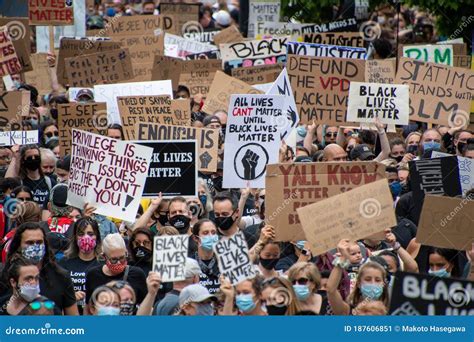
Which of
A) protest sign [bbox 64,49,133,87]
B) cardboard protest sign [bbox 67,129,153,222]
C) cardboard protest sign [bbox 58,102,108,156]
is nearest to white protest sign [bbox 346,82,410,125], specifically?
cardboard protest sign [bbox 58,102,108,156]

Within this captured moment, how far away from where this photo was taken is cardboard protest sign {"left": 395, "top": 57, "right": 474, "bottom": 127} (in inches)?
643

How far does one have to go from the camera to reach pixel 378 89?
15805mm

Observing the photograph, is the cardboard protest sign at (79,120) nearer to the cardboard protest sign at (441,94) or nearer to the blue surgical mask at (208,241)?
the cardboard protest sign at (441,94)

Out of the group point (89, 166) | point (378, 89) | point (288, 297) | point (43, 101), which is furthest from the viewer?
point (43, 101)

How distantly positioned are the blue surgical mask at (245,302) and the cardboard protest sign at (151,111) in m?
6.05

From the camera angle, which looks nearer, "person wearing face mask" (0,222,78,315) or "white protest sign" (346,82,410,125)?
"person wearing face mask" (0,222,78,315)

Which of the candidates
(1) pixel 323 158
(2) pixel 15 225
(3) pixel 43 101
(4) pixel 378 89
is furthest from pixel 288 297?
(3) pixel 43 101

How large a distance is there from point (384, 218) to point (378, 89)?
536 cm

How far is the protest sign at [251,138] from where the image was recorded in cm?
1326

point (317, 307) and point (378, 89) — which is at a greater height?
point (378, 89)

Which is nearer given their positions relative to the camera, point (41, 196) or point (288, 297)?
point (288, 297)

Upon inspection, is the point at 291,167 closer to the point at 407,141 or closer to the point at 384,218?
the point at 384,218

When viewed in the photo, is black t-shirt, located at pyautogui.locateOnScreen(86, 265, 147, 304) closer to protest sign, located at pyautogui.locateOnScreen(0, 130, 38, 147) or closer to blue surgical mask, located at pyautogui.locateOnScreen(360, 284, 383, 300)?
blue surgical mask, located at pyautogui.locateOnScreen(360, 284, 383, 300)

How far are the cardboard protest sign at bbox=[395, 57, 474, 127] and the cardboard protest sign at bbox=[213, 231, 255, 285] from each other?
6857mm
